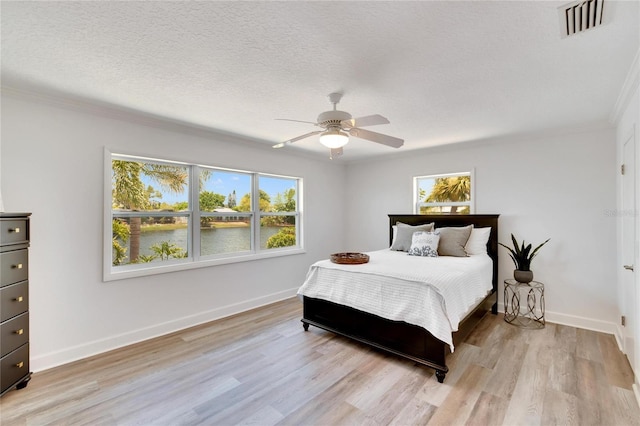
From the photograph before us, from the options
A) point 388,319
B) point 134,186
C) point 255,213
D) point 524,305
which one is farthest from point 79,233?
point 524,305

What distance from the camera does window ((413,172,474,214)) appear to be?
14.4 ft

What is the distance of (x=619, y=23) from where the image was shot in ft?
5.15

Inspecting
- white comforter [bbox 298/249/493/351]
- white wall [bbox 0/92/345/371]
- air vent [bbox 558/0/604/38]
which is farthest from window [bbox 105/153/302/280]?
air vent [bbox 558/0/604/38]

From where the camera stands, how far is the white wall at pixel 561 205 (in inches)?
130

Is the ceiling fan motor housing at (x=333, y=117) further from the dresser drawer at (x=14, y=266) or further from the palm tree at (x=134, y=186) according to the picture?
the dresser drawer at (x=14, y=266)

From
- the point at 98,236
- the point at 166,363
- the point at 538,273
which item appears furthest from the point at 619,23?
the point at 98,236

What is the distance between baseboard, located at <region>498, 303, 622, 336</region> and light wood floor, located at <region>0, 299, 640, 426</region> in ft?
0.72

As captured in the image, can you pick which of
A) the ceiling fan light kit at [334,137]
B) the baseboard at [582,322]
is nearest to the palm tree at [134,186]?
the ceiling fan light kit at [334,137]

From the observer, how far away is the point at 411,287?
2.51 metres

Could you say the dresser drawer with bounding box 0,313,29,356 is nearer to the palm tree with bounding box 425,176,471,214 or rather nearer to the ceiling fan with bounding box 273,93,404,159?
the ceiling fan with bounding box 273,93,404,159

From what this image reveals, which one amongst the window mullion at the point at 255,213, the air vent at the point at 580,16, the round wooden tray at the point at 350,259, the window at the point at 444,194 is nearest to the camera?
the air vent at the point at 580,16

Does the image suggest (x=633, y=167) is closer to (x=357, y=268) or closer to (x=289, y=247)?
(x=357, y=268)

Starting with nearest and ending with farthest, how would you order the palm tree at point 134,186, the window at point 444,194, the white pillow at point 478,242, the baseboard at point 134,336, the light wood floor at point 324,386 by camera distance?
the light wood floor at point 324,386 → the baseboard at point 134,336 → the palm tree at point 134,186 → the white pillow at point 478,242 → the window at point 444,194

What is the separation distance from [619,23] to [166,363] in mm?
3959
